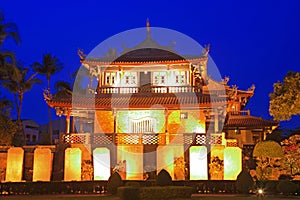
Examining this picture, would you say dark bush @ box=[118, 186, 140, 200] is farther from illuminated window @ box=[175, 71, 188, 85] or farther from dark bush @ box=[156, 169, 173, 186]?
illuminated window @ box=[175, 71, 188, 85]

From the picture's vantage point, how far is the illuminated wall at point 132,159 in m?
30.6

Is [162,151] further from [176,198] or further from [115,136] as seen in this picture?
[176,198]

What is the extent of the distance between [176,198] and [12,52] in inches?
627

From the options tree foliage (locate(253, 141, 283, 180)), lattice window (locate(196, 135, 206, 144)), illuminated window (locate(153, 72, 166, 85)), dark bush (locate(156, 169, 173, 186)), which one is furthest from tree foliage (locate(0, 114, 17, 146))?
tree foliage (locate(253, 141, 283, 180))

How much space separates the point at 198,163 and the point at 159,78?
10885 millimetres

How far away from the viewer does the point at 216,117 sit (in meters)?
34.6

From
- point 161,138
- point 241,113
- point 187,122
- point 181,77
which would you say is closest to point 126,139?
point 161,138

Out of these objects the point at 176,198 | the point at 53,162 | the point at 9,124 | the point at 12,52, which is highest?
the point at 12,52

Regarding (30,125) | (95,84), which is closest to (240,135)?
(95,84)

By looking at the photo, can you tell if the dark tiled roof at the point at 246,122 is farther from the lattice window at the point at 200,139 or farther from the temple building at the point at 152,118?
the lattice window at the point at 200,139

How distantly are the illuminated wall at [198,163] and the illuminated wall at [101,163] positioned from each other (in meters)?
5.42

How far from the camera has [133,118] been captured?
36156 mm

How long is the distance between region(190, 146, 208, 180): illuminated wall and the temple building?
0.21 ft

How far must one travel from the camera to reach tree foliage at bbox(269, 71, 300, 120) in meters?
26.2
